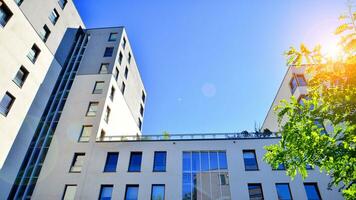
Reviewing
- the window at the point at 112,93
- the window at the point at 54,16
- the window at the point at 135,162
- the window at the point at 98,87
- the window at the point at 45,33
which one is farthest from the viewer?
the window at the point at 112,93

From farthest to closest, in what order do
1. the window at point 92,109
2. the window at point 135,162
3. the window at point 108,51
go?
1. the window at point 108,51
2. the window at point 92,109
3. the window at point 135,162

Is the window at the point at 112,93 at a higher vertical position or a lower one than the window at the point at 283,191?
higher

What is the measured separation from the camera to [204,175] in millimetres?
20375

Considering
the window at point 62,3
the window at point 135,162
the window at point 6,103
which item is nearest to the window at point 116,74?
the window at point 62,3

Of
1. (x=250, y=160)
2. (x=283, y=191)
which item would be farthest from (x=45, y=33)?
(x=283, y=191)

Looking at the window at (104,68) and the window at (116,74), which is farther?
the window at (116,74)

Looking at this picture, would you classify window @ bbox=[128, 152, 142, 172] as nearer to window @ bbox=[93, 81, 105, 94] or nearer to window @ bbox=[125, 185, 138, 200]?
window @ bbox=[125, 185, 138, 200]

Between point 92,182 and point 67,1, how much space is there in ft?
70.1

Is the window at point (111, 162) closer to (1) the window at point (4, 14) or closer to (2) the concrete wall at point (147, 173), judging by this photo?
(2) the concrete wall at point (147, 173)

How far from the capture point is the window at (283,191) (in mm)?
18641

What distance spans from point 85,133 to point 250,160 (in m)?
17.5

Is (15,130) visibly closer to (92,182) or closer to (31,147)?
(31,147)

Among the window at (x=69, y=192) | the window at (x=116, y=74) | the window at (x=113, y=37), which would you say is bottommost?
the window at (x=69, y=192)

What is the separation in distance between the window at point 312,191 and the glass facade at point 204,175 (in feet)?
22.4
